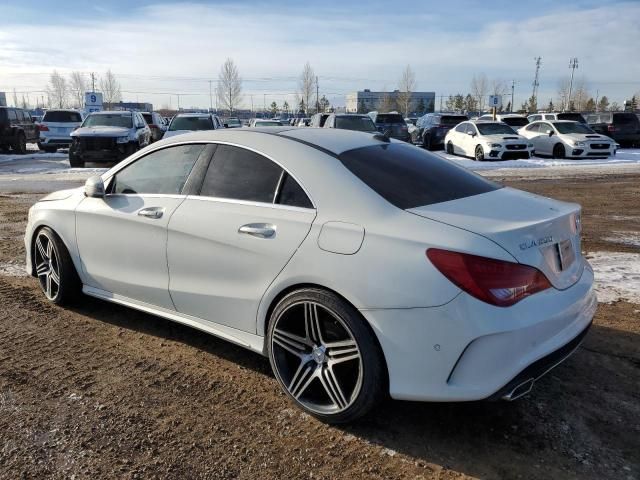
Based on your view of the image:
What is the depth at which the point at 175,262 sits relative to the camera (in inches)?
149

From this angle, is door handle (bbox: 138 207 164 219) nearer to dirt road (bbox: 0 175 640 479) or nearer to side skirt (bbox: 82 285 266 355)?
side skirt (bbox: 82 285 266 355)

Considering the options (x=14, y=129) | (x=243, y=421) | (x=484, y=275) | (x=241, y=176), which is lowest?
(x=243, y=421)

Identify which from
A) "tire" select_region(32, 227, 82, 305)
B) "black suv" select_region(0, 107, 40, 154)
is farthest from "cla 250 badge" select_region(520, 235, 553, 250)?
"black suv" select_region(0, 107, 40, 154)

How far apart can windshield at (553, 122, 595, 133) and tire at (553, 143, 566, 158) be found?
829 mm

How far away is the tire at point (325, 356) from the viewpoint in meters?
2.87

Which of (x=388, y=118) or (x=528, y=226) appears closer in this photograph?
(x=528, y=226)

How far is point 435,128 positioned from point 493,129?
473 centimetres

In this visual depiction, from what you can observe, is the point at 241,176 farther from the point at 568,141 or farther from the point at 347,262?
the point at 568,141

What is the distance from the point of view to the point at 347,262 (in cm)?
288

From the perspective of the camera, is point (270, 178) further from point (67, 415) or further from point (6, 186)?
point (6, 186)

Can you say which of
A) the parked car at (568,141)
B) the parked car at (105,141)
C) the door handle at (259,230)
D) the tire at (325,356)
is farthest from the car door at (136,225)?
the parked car at (568,141)

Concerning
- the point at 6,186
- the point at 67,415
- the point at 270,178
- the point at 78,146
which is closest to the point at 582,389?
the point at 270,178

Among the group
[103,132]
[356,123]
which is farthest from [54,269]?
[356,123]

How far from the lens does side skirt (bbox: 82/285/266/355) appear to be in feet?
11.3
